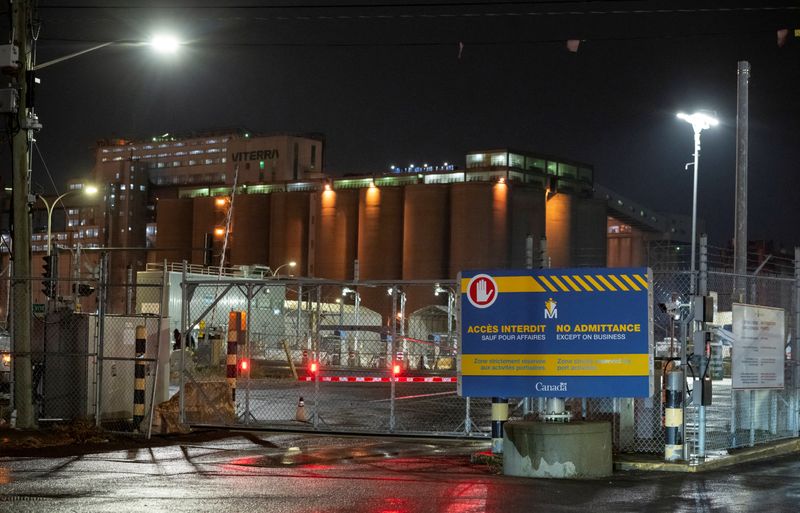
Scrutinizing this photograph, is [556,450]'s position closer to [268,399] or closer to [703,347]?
[703,347]

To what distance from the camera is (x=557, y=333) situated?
14.2m

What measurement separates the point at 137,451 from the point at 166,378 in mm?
4691

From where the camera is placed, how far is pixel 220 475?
42.7 ft

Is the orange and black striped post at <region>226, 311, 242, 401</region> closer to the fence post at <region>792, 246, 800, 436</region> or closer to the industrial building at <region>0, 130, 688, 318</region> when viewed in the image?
the fence post at <region>792, 246, 800, 436</region>

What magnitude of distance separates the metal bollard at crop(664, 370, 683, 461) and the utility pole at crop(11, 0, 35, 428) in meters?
10.7

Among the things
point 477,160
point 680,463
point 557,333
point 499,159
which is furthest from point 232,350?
point 477,160

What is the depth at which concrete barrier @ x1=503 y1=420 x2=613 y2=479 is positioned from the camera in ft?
42.7

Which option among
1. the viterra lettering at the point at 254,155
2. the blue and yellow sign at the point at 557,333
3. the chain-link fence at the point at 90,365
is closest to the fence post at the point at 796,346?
the blue and yellow sign at the point at 557,333

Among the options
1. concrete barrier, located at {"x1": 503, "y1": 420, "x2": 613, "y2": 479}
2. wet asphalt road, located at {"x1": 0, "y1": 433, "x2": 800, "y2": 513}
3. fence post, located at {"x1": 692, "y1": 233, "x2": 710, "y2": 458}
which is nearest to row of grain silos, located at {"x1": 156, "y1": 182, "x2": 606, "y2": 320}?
wet asphalt road, located at {"x1": 0, "y1": 433, "x2": 800, "y2": 513}

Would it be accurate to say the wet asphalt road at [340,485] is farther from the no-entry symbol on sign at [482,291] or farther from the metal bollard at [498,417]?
the no-entry symbol on sign at [482,291]

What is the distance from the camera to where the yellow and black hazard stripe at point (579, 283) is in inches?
549

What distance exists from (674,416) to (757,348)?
8.56 ft

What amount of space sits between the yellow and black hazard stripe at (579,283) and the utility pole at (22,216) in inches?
343

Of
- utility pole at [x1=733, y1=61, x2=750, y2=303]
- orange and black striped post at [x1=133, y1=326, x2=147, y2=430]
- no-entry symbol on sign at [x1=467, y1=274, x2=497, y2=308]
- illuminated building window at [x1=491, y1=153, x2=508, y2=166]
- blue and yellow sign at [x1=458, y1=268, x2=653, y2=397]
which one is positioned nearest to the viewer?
blue and yellow sign at [x1=458, y1=268, x2=653, y2=397]
